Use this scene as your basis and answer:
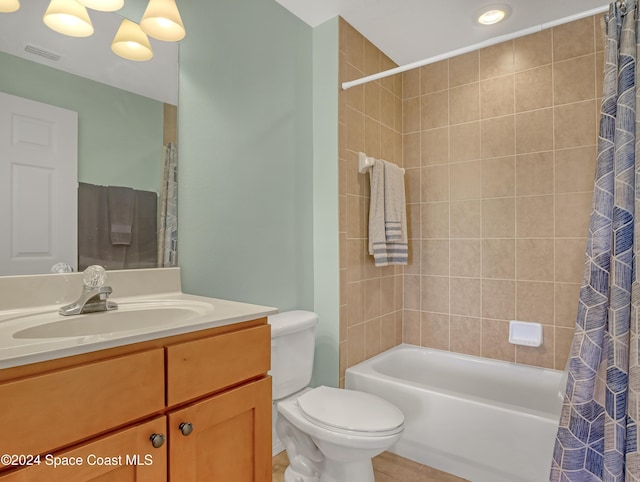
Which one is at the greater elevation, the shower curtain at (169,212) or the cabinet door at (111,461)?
the shower curtain at (169,212)

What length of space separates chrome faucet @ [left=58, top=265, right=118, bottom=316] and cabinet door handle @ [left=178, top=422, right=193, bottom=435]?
1.55 ft


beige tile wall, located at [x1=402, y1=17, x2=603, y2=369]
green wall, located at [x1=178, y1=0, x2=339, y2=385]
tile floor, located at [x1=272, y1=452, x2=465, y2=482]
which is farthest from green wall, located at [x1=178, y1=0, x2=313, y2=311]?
beige tile wall, located at [x1=402, y1=17, x2=603, y2=369]

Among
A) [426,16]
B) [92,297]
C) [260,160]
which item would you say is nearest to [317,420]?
[92,297]

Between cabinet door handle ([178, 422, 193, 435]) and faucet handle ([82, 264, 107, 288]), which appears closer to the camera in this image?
cabinet door handle ([178, 422, 193, 435])

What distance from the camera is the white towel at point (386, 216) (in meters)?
2.33

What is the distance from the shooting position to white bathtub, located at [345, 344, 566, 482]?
1.65 metres

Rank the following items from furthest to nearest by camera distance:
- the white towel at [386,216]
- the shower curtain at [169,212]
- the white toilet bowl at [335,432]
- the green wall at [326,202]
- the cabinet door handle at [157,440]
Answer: the white towel at [386,216]
the green wall at [326,202]
the shower curtain at [169,212]
the white toilet bowl at [335,432]
the cabinet door handle at [157,440]

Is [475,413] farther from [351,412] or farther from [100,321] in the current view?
[100,321]

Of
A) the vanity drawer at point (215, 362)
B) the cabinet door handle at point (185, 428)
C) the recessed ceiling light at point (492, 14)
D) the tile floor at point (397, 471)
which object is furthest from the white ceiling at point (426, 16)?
the tile floor at point (397, 471)

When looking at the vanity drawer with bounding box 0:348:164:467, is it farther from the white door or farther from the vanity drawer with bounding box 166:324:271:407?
the white door

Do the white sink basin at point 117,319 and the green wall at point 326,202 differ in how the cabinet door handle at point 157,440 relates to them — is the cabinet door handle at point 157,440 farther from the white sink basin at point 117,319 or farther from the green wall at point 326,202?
the green wall at point 326,202

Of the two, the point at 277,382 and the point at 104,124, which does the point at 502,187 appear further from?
the point at 104,124

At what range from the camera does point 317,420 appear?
1.49 metres

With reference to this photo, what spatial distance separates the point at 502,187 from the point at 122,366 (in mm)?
2295
